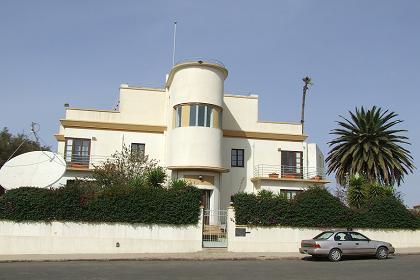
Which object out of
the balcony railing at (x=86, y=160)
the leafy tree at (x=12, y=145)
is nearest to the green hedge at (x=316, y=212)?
the balcony railing at (x=86, y=160)

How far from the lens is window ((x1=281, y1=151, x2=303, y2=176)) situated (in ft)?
125

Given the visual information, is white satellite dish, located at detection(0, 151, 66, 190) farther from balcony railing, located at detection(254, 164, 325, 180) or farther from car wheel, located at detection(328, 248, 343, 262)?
balcony railing, located at detection(254, 164, 325, 180)

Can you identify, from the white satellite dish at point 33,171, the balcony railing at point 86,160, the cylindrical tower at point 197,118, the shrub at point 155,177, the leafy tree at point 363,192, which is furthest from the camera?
the balcony railing at point 86,160

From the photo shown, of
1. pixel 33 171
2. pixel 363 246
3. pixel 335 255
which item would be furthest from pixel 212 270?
pixel 33 171

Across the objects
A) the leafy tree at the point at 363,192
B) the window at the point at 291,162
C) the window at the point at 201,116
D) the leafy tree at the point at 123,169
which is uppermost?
the window at the point at 201,116

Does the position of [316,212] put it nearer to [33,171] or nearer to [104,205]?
[104,205]

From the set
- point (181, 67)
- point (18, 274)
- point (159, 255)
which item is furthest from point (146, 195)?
point (181, 67)

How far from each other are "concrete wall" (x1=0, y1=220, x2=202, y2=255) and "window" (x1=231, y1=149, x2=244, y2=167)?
14.0 meters

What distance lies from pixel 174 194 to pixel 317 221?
787 centimetres

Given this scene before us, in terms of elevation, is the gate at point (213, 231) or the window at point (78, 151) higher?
the window at point (78, 151)

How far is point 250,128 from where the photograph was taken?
127 ft

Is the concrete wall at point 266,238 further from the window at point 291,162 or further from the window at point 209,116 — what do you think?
the window at point 291,162

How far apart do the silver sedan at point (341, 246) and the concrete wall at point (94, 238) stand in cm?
587

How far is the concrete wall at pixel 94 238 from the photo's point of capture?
22281mm
